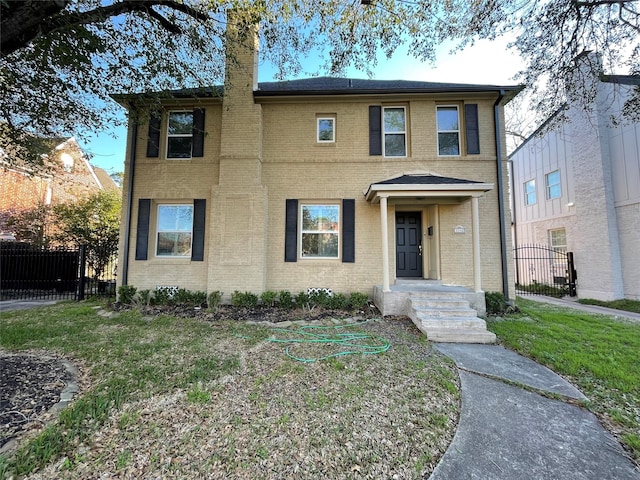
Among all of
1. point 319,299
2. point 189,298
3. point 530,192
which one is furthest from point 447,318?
point 530,192

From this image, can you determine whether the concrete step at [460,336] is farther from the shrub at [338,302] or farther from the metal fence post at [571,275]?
the metal fence post at [571,275]

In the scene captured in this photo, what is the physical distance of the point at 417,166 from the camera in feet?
26.7

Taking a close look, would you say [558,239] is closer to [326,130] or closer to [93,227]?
[326,130]

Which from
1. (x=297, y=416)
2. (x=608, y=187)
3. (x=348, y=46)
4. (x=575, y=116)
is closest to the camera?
(x=297, y=416)

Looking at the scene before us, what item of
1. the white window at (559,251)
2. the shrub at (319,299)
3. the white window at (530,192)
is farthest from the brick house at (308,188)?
the white window at (530,192)

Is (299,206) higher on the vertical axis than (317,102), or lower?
lower

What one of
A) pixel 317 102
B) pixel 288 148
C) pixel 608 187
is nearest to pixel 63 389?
pixel 288 148

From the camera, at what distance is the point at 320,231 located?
825 cm

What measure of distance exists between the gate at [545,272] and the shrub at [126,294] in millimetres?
14299

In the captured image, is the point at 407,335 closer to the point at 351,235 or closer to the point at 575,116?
the point at 351,235

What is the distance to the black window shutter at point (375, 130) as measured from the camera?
26.9ft

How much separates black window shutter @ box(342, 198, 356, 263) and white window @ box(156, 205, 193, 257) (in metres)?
4.64

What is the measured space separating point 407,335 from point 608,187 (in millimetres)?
9840

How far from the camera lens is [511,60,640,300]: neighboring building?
29.1ft
